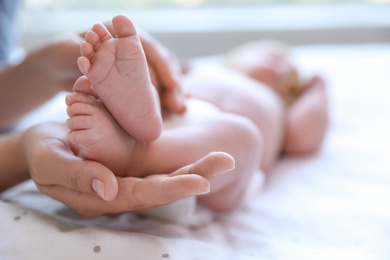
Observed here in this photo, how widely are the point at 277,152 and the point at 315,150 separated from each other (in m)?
0.10

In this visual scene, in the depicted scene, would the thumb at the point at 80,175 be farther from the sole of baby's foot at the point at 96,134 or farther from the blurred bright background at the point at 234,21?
the blurred bright background at the point at 234,21

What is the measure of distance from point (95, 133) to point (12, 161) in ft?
0.58

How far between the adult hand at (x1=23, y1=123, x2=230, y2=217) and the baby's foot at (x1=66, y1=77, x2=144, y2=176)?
2 cm

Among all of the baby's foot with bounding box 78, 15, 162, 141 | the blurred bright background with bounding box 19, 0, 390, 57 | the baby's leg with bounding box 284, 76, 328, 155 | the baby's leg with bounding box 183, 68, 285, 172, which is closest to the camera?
the baby's foot with bounding box 78, 15, 162, 141

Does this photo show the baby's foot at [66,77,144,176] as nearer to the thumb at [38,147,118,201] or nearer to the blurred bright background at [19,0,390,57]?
the thumb at [38,147,118,201]

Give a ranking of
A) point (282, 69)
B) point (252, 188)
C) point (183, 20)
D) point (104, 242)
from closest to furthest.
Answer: point (104, 242), point (252, 188), point (282, 69), point (183, 20)

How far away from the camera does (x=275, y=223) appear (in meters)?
0.71

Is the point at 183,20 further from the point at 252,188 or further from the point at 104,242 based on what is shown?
the point at 104,242

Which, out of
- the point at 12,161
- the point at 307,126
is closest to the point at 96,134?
the point at 12,161

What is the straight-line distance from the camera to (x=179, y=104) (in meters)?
0.71

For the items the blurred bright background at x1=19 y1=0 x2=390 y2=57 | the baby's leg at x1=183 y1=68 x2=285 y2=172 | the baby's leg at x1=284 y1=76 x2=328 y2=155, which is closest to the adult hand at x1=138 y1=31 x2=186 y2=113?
the baby's leg at x1=183 y1=68 x2=285 y2=172

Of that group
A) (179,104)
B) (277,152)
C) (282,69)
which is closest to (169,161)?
(179,104)

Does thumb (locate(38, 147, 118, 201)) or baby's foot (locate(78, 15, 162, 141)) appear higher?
baby's foot (locate(78, 15, 162, 141))

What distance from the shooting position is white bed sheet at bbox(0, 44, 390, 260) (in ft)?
1.71
